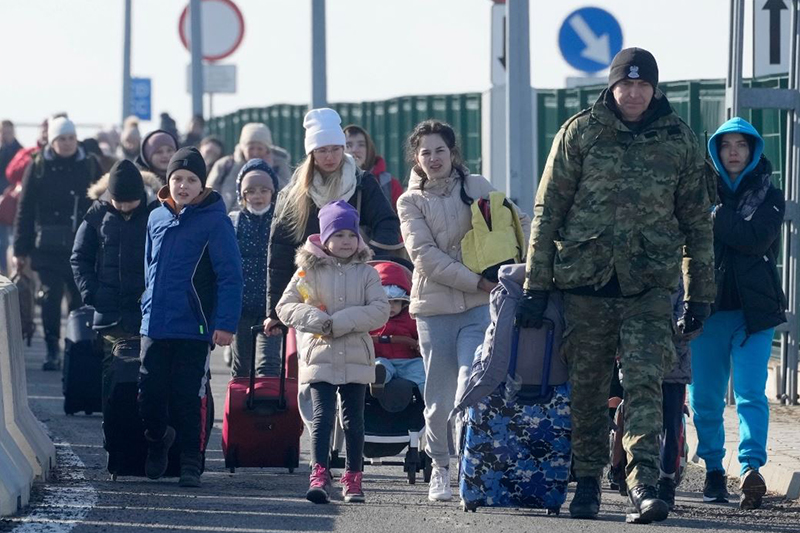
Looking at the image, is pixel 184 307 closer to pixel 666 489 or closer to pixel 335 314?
pixel 335 314

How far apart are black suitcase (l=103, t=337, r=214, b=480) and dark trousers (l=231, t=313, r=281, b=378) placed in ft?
3.94

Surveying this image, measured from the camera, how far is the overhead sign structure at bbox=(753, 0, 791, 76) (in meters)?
14.6

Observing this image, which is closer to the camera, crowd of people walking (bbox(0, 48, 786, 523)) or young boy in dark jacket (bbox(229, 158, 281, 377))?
crowd of people walking (bbox(0, 48, 786, 523))

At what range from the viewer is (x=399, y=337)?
37.7 ft

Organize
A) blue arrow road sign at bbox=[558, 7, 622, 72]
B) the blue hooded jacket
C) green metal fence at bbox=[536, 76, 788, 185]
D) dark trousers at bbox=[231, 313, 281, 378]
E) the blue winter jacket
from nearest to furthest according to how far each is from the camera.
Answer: the blue hooded jacket
the blue winter jacket
dark trousers at bbox=[231, 313, 281, 378]
green metal fence at bbox=[536, 76, 788, 185]
blue arrow road sign at bbox=[558, 7, 622, 72]

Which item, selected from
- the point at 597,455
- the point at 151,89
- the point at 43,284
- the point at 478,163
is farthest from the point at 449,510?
the point at 151,89

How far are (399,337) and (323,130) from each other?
3.90 feet

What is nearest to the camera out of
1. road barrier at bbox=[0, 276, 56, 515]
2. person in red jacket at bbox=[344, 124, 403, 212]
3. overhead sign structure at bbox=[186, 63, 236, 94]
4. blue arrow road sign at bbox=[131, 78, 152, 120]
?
road barrier at bbox=[0, 276, 56, 515]

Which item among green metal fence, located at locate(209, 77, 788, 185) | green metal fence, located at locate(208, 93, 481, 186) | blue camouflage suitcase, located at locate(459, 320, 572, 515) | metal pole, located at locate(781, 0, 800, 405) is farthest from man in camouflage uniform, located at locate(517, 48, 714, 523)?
green metal fence, located at locate(208, 93, 481, 186)

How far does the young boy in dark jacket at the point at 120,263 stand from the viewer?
12141 mm

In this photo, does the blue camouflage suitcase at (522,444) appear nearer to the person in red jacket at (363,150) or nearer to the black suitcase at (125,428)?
the black suitcase at (125,428)

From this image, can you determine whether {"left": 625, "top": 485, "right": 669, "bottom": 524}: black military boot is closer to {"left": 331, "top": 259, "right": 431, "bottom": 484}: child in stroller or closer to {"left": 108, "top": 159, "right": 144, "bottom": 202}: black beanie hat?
{"left": 331, "top": 259, "right": 431, "bottom": 484}: child in stroller

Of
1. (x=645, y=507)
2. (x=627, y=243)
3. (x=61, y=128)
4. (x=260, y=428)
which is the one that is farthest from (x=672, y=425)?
(x=61, y=128)

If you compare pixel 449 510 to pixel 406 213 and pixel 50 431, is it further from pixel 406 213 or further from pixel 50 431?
pixel 50 431
